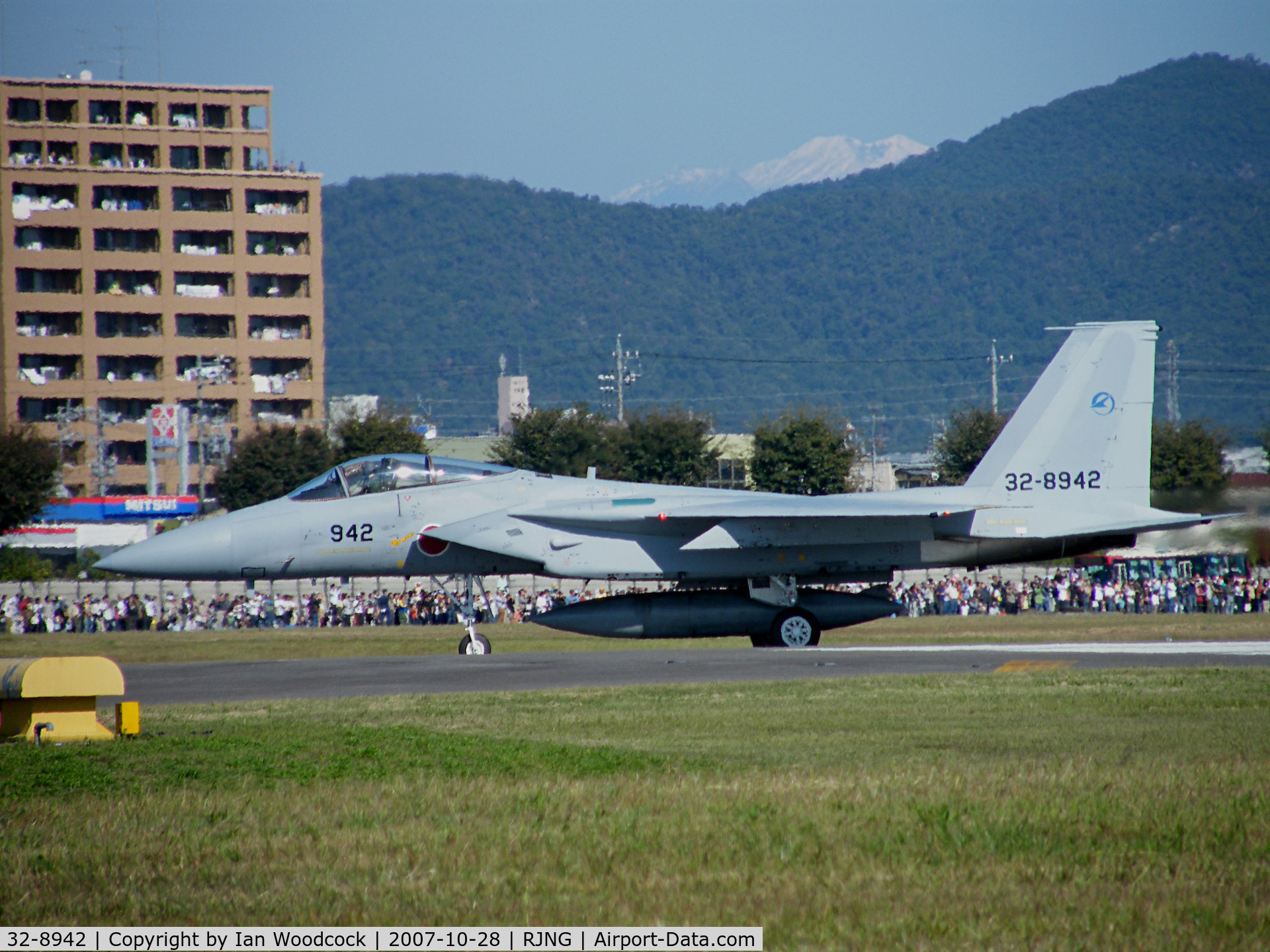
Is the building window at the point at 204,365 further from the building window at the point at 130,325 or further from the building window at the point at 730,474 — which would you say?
the building window at the point at 730,474

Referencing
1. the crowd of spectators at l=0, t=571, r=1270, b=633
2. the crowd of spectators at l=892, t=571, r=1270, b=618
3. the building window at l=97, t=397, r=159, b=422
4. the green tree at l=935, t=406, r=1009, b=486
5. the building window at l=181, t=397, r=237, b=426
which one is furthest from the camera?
the building window at l=181, t=397, r=237, b=426

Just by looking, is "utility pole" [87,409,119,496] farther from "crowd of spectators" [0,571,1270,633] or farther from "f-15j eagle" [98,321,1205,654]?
"f-15j eagle" [98,321,1205,654]

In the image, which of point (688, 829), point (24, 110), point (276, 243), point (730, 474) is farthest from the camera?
point (276, 243)

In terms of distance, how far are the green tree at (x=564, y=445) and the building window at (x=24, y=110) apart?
2252 inches

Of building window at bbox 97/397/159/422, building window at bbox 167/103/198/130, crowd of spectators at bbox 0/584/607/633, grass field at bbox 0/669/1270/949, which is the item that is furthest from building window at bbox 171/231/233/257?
grass field at bbox 0/669/1270/949

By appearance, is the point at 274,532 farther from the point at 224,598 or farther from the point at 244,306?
the point at 244,306

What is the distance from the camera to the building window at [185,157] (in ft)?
300

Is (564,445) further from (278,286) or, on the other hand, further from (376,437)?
(278,286)

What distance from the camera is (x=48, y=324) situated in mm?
87188

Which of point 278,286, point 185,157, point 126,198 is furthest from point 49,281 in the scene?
point 278,286

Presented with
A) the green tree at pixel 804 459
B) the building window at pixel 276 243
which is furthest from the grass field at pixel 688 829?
the building window at pixel 276 243

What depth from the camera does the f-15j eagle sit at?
19.8 m

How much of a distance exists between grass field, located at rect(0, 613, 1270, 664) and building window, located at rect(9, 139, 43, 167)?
6889 centimetres

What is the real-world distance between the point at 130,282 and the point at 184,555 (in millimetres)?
77797
